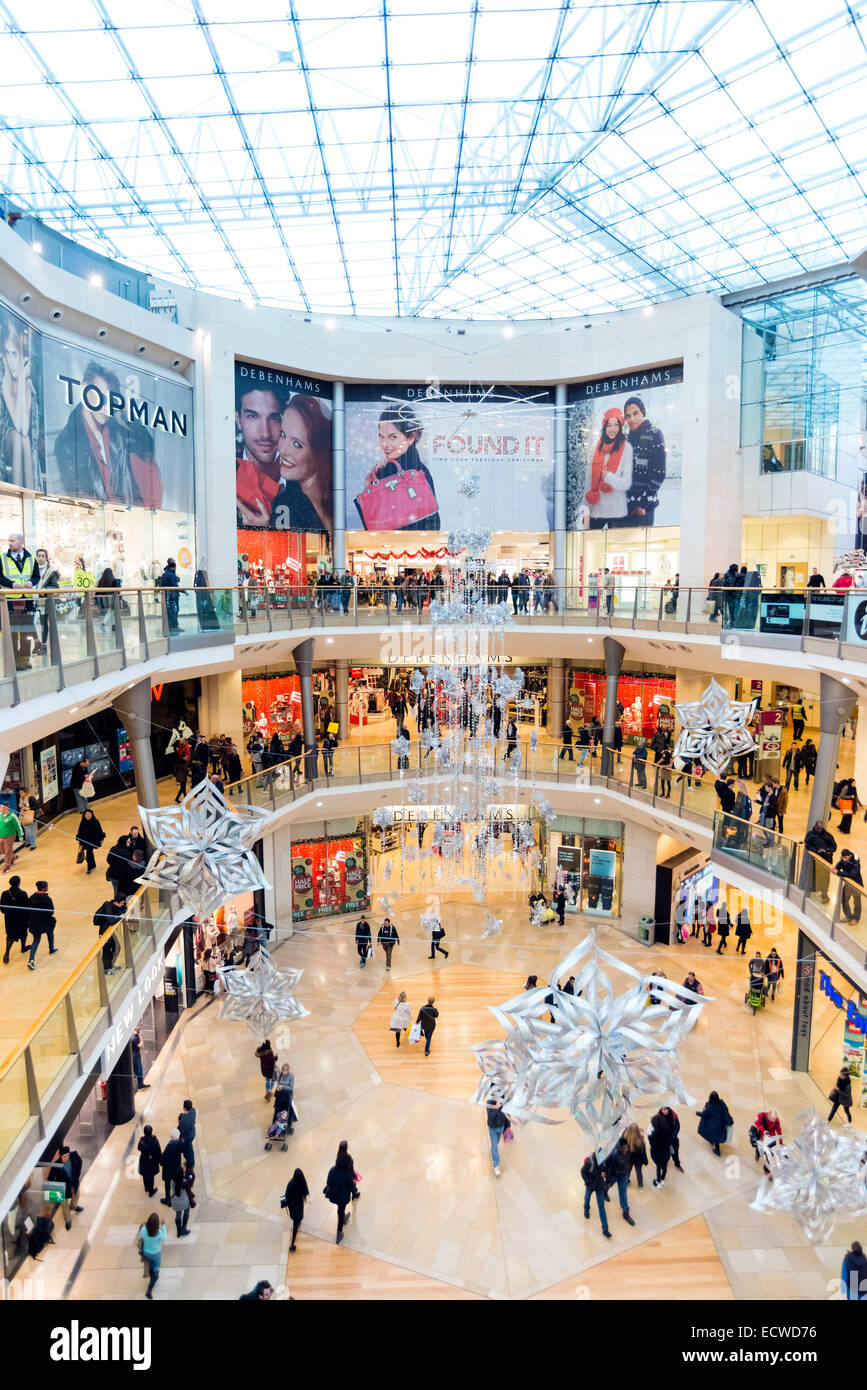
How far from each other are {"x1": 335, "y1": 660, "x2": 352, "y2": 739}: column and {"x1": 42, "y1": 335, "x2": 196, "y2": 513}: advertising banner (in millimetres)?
6108

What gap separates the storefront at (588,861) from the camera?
64.6 feet

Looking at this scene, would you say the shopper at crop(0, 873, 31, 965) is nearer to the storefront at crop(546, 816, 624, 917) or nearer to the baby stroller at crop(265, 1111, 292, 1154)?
the baby stroller at crop(265, 1111, 292, 1154)

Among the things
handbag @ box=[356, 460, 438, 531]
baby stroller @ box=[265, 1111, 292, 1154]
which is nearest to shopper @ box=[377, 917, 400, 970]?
baby stroller @ box=[265, 1111, 292, 1154]

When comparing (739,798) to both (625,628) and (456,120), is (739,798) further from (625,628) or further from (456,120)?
(456,120)

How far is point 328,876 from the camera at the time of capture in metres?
19.7

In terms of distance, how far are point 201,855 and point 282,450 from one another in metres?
15.1

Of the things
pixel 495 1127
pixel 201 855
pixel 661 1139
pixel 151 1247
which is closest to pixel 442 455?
pixel 201 855

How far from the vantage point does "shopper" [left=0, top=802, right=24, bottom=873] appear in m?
11.1

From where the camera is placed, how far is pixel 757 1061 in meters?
13.3

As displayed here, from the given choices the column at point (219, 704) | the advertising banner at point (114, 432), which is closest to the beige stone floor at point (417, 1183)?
the column at point (219, 704)

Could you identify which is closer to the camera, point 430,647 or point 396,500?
point 430,647

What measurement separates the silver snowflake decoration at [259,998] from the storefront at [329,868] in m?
7.18

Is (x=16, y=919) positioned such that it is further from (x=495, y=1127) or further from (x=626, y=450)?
(x=626, y=450)

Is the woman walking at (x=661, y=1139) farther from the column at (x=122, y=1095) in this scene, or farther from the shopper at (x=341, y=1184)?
the column at (x=122, y=1095)
